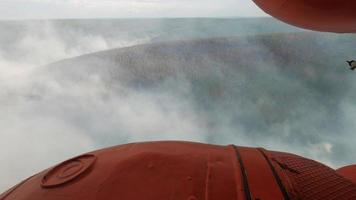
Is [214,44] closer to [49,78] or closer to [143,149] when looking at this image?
[49,78]

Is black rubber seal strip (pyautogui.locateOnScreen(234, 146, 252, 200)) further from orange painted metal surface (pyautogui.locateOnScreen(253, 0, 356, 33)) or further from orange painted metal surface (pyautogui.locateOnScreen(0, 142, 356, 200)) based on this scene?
orange painted metal surface (pyautogui.locateOnScreen(253, 0, 356, 33))

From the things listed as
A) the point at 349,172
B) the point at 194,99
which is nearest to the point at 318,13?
the point at 349,172

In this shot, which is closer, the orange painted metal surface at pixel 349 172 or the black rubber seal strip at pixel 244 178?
the black rubber seal strip at pixel 244 178

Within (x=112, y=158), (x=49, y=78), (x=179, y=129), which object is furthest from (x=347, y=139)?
(x=49, y=78)

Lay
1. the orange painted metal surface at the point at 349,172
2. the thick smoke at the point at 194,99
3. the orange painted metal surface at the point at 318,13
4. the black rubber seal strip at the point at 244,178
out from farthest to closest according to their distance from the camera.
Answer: the thick smoke at the point at 194,99 → the orange painted metal surface at the point at 318,13 → the orange painted metal surface at the point at 349,172 → the black rubber seal strip at the point at 244,178

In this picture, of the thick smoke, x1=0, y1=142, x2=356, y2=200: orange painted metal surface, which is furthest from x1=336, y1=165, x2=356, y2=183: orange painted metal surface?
the thick smoke

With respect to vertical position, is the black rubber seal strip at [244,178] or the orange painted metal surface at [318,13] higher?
the orange painted metal surface at [318,13]

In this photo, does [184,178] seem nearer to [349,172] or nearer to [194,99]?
[349,172]

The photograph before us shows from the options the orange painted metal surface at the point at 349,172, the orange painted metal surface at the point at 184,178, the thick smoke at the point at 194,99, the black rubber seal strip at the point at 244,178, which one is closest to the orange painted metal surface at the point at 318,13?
the orange painted metal surface at the point at 349,172

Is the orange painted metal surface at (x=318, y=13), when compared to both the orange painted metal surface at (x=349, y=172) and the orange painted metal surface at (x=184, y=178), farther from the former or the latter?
the orange painted metal surface at (x=184, y=178)
